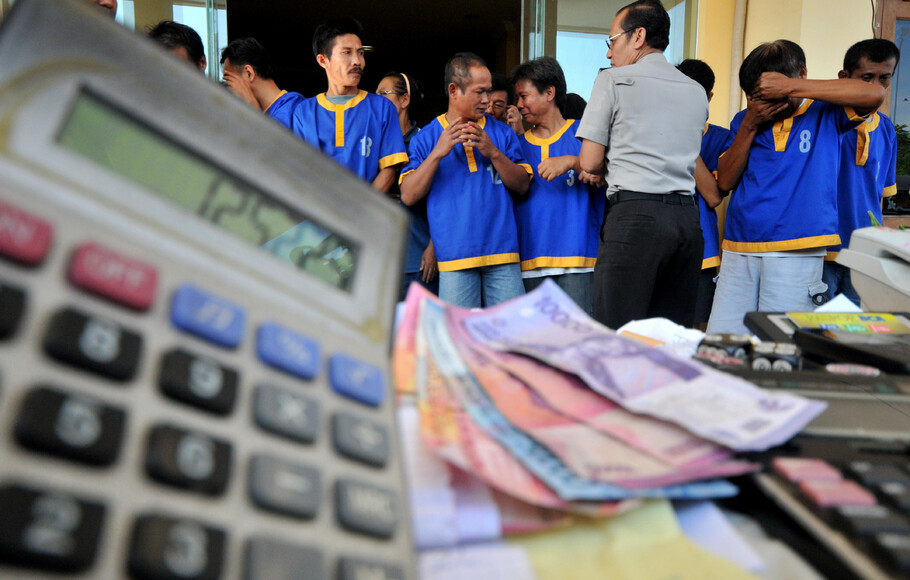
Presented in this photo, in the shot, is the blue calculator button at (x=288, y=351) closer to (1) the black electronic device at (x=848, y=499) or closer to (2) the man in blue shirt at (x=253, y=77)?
(1) the black electronic device at (x=848, y=499)

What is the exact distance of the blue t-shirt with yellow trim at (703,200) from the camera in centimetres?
217

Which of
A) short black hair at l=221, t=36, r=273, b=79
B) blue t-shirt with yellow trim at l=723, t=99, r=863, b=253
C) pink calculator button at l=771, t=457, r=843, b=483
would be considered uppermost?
short black hair at l=221, t=36, r=273, b=79

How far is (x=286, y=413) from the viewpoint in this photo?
236 mm

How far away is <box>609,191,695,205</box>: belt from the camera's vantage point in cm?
160

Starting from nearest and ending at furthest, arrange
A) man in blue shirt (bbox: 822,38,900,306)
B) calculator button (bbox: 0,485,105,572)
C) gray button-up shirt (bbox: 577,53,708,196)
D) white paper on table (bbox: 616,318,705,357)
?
calculator button (bbox: 0,485,105,572), white paper on table (bbox: 616,318,705,357), gray button-up shirt (bbox: 577,53,708,196), man in blue shirt (bbox: 822,38,900,306)

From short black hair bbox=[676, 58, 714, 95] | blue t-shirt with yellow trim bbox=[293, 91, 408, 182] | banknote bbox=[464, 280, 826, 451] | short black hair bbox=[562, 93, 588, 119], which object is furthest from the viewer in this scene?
short black hair bbox=[562, 93, 588, 119]

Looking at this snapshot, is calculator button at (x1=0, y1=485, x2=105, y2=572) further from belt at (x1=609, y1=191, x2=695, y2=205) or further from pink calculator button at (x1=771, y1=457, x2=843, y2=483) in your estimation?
belt at (x1=609, y1=191, x2=695, y2=205)

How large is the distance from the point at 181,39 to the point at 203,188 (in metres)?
1.80

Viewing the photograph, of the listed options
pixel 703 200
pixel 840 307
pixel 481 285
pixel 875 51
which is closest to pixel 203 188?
pixel 840 307

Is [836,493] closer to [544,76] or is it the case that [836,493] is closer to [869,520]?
[869,520]

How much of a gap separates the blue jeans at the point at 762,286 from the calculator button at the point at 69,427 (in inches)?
67.9

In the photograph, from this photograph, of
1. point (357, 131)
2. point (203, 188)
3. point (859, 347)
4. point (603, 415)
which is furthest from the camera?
point (357, 131)

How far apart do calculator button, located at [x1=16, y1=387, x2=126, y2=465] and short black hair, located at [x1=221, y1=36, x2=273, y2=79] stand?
2.21 metres

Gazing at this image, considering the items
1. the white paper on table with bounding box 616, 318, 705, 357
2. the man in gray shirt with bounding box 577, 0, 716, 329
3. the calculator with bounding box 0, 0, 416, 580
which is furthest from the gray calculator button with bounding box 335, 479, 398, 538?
the man in gray shirt with bounding box 577, 0, 716, 329
